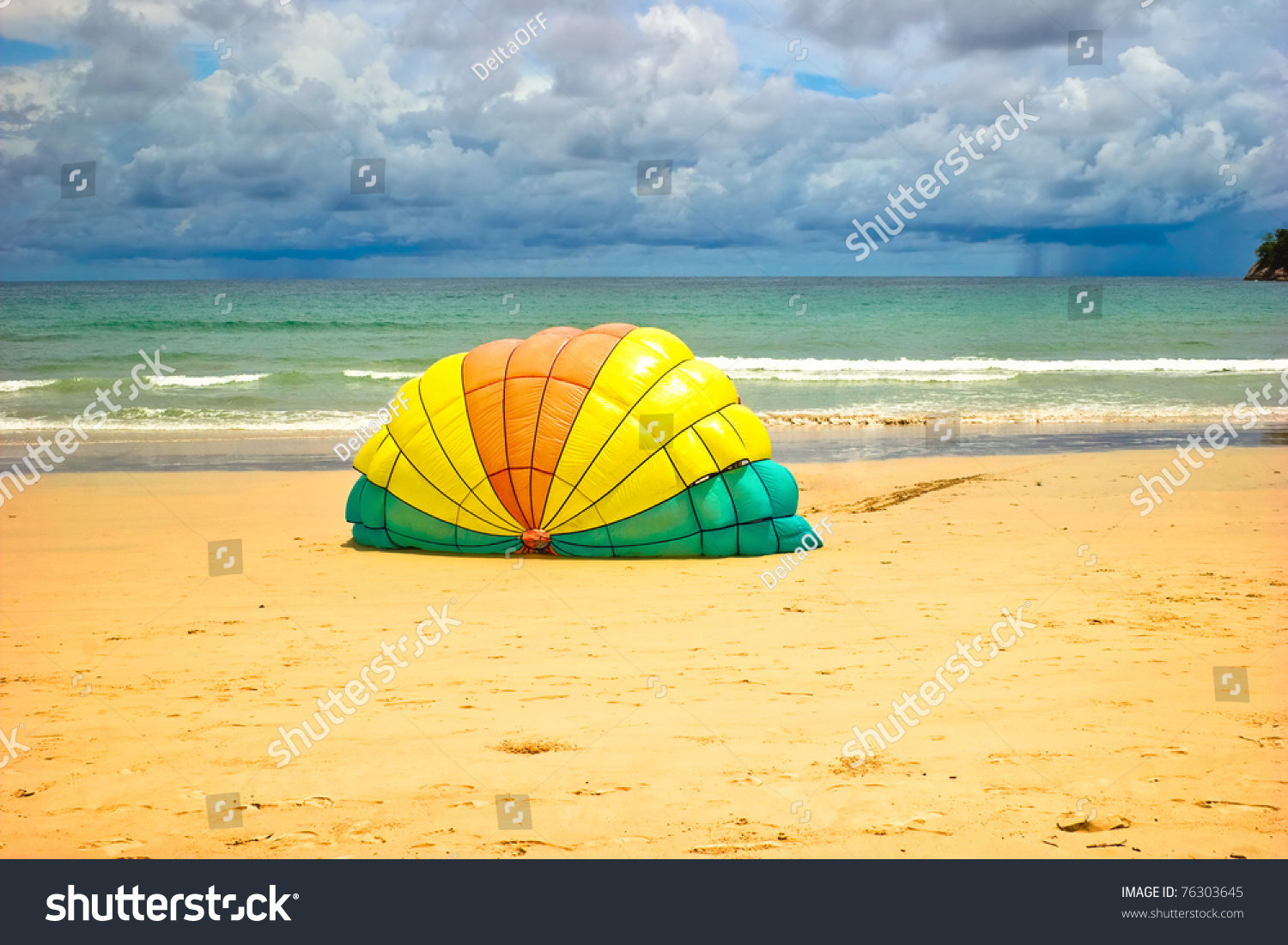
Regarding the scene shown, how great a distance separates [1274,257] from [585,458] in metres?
95.2

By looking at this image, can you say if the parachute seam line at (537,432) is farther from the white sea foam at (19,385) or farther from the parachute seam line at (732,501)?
the white sea foam at (19,385)

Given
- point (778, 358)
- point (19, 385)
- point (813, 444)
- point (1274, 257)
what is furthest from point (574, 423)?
point (1274, 257)

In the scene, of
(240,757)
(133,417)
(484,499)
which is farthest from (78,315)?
(240,757)

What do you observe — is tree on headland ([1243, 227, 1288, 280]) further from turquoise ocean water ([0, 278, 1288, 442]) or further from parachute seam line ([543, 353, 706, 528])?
parachute seam line ([543, 353, 706, 528])

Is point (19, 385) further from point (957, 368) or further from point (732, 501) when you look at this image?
point (957, 368)

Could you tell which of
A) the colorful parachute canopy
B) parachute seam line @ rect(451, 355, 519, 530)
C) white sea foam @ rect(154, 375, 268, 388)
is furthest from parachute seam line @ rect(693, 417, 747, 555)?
white sea foam @ rect(154, 375, 268, 388)

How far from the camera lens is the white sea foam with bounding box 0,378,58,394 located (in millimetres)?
25109

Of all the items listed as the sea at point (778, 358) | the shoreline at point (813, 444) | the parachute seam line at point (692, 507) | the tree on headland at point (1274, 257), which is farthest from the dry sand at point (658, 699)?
the tree on headland at point (1274, 257)

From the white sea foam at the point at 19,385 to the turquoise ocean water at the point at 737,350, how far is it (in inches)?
2.6

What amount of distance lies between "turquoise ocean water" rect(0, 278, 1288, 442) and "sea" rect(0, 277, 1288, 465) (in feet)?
0.44

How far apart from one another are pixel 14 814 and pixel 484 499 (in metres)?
5.05

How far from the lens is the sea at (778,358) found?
20078 millimetres

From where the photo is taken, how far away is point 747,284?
96750mm

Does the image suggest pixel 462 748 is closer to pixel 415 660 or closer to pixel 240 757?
pixel 240 757
